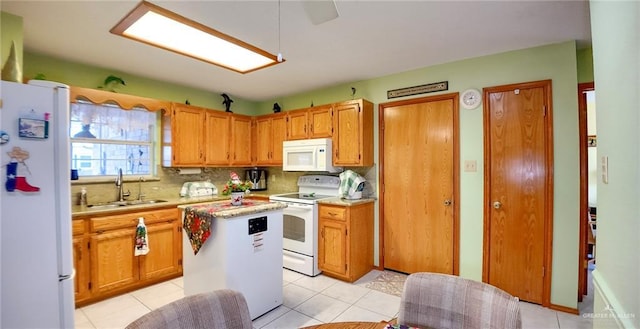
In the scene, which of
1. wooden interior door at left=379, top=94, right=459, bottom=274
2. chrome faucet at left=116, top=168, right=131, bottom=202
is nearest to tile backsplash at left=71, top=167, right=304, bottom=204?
chrome faucet at left=116, top=168, right=131, bottom=202

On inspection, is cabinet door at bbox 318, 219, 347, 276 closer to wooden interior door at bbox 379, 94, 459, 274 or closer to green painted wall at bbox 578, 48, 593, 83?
wooden interior door at bbox 379, 94, 459, 274

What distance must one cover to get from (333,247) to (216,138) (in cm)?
228

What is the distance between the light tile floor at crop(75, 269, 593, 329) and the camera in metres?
2.32

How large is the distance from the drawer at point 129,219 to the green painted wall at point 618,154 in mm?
3535

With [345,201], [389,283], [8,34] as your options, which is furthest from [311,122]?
[8,34]

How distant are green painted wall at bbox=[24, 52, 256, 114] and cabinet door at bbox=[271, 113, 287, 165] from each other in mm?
814

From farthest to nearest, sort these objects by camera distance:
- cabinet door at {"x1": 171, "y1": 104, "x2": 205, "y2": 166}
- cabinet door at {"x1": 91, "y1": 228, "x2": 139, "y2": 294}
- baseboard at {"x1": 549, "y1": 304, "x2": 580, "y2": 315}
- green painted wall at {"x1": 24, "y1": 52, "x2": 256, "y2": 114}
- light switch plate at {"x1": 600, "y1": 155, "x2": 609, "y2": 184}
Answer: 1. cabinet door at {"x1": 171, "y1": 104, "x2": 205, "y2": 166}
2. green painted wall at {"x1": 24, "y1": 52, "x2": 256, "y2": 114}
3. cabinet door at {"x1": 91, "y1": 228, "x2": 139, "y2": 294}
4. baseboard at {"x1": 549, "y1": 304, "x2": 580, "y2": 315}
5. light switch plate at {"x1": 600, "y1": 155, "x2": 609, "y2": 184}

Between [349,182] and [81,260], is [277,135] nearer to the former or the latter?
[349,182]

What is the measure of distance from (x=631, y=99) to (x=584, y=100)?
7.43 feet

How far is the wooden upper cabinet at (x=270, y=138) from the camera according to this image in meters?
4.24

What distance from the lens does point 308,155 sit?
3797 millimetres

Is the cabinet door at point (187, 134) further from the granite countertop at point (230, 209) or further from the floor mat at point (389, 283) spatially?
the floor mat at point (389, 283)

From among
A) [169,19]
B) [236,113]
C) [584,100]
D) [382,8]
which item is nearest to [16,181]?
[169,19]

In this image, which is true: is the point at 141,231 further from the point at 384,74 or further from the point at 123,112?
the point at 384,74
